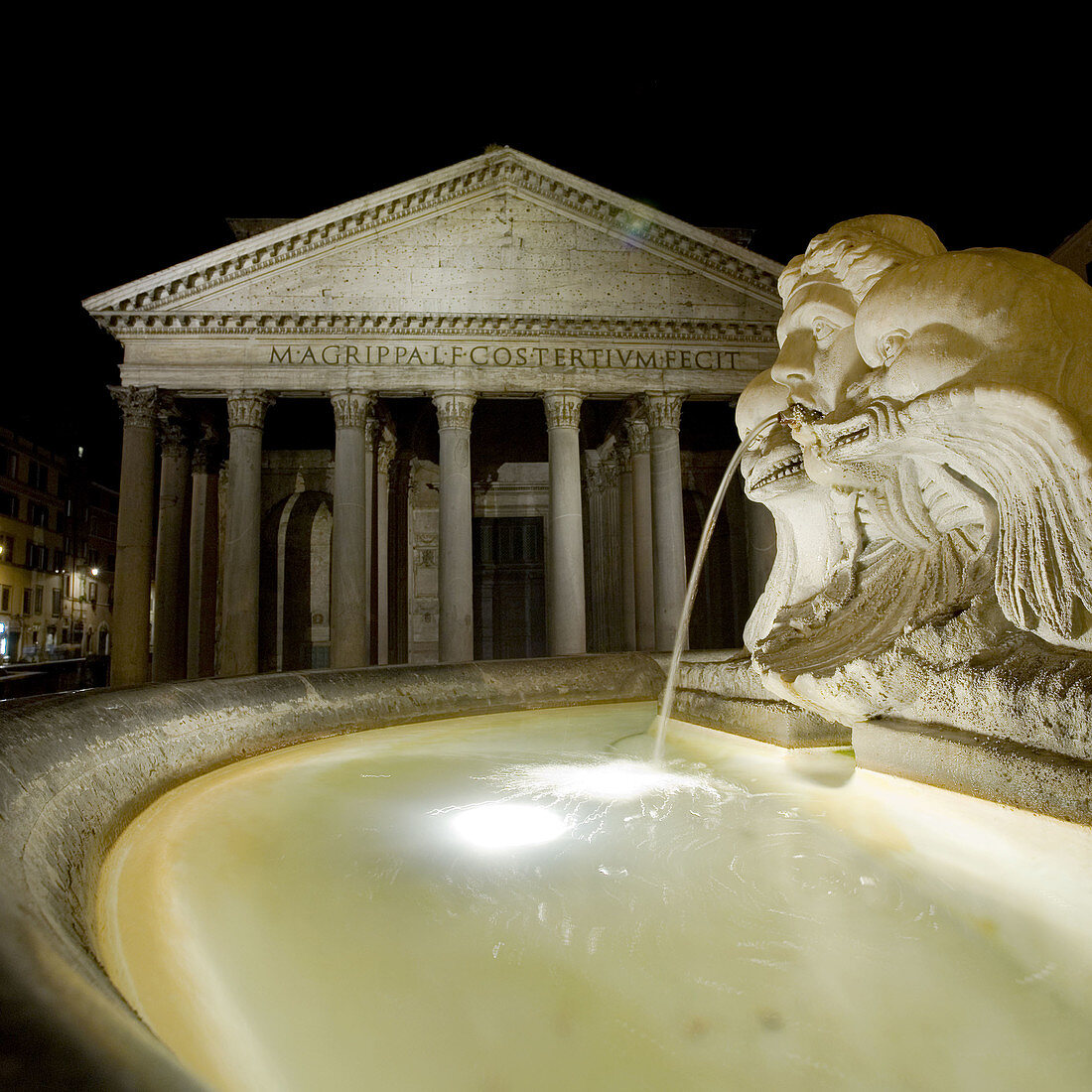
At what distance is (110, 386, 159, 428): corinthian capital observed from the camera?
1398 centimetres

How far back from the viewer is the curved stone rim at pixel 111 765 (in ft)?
2.62

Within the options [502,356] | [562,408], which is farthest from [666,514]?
[502,356]

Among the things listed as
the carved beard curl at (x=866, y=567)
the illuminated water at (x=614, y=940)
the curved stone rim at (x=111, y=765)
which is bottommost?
the illuminated water at (x=614, y=940)

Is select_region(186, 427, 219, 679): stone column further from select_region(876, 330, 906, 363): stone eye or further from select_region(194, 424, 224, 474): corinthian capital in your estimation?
select_region(876, 330, 906, 363): stone eye

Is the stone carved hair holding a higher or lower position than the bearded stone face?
higher

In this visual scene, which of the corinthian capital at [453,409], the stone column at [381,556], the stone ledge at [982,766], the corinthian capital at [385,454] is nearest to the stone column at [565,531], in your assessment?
the corinthian capital at [453,409]

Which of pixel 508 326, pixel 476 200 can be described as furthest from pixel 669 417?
pixel 476 200

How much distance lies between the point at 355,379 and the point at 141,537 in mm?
5063

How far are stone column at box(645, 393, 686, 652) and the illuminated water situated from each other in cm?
1186

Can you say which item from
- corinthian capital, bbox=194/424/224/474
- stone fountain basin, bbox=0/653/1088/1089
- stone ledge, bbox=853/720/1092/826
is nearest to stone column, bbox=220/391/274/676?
corinthian capital, bbox=194/424/224/474

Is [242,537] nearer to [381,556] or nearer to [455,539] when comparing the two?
[381,556]

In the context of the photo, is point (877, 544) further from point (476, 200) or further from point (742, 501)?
point (742, 501)

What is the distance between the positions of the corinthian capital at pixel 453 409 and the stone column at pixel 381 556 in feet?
10.3

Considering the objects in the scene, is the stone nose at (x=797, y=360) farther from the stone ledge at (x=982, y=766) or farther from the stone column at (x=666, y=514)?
the stone column at (x=666, y=514)
